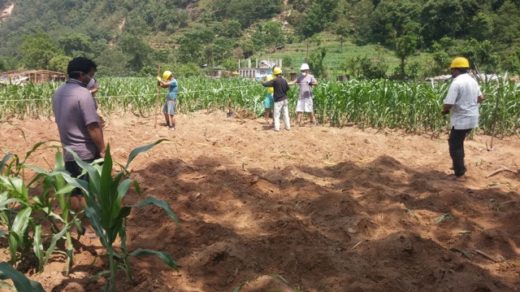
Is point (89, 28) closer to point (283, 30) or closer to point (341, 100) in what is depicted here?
point (283, 30)

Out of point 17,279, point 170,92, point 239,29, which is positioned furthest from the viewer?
point 239,29

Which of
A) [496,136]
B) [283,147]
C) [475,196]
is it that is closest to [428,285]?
[475,196]

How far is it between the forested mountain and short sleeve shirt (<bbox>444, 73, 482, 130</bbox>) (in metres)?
8.41

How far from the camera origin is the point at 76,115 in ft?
11.9

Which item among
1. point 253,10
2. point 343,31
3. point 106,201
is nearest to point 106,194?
point 106,201

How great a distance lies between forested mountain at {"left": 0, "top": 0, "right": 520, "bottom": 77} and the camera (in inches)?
1916

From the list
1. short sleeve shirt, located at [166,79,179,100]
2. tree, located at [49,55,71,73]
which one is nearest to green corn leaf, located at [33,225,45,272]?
short sleeve shirt, located at [166,79,179,100]

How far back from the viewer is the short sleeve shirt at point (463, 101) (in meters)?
5.85

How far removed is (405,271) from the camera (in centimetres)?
317

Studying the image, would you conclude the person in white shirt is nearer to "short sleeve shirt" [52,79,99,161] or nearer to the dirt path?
the dirt path

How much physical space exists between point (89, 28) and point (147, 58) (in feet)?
253

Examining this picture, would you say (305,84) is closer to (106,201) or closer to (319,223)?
(319,223)

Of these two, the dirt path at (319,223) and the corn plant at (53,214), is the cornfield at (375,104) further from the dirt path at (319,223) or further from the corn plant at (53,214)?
the corn plant at (53,214)

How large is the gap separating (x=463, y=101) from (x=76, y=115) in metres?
4.79
